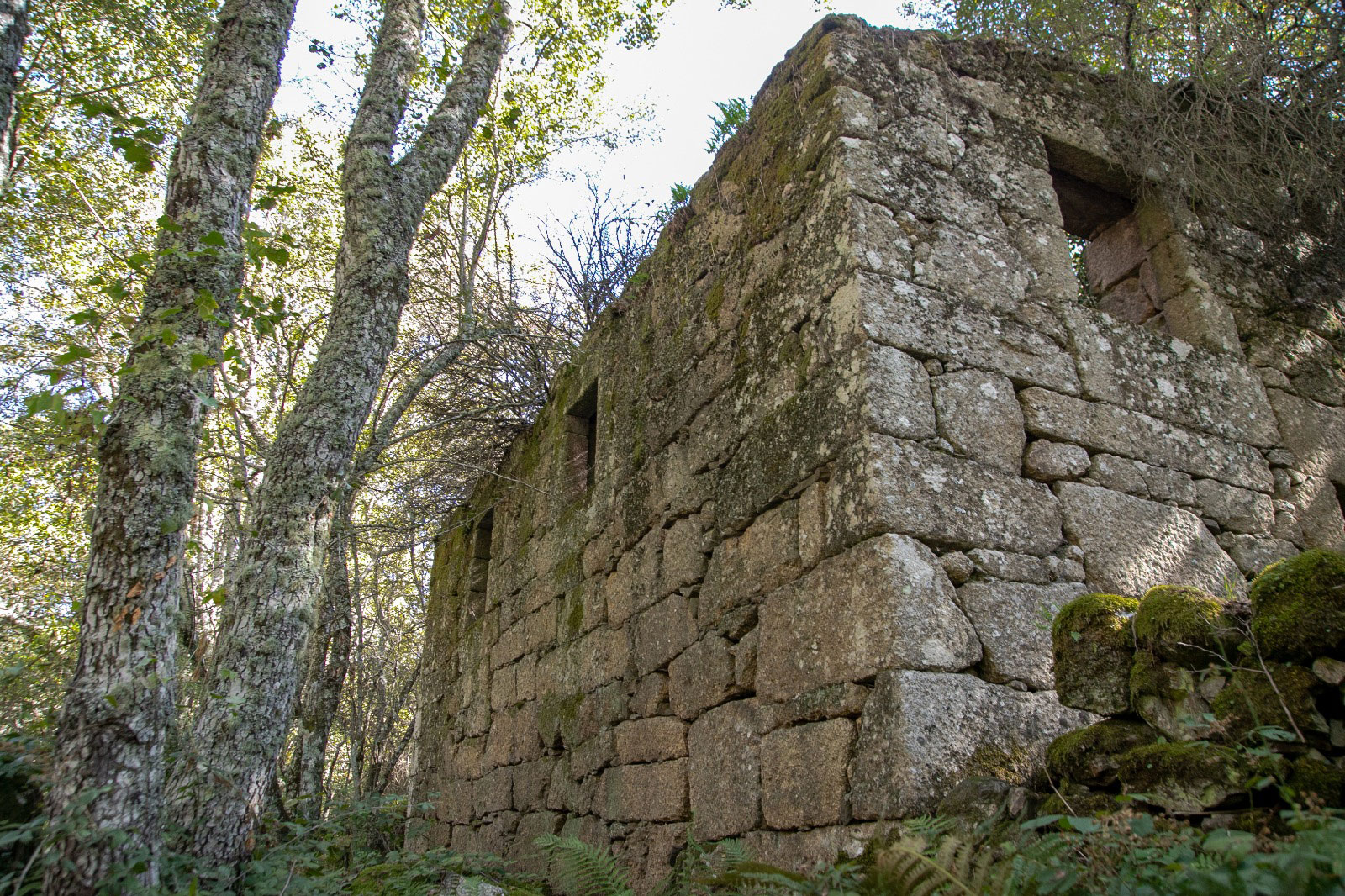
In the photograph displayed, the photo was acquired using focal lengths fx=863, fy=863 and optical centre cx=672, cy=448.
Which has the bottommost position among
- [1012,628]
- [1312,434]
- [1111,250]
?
[1012,628]

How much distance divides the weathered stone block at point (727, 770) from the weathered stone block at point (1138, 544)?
1.26 meters

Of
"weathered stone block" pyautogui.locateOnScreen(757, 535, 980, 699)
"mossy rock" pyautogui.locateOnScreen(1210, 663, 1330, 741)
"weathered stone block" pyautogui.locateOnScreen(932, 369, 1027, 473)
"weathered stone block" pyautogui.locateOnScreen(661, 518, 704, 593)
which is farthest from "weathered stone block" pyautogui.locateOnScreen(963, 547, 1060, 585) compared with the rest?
"weathered stone block" pyautogui.locateOnScreen(661, 518, 704, 593)

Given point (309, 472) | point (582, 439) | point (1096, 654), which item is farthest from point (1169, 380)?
point (309, 472)

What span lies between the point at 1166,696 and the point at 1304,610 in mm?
365

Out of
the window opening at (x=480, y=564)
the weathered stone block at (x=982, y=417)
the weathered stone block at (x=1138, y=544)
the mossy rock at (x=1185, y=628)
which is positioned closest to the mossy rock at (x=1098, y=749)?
the mossy rock at (x=1185, y=628)

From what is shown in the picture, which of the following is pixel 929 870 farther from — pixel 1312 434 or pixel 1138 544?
pixel 1312 434

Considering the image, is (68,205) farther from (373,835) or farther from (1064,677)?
(1064,677)

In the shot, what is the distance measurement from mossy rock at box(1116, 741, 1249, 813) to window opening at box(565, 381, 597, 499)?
13.0ft

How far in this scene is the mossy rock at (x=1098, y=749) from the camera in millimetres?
2021

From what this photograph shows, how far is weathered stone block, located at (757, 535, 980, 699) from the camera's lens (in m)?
2.47

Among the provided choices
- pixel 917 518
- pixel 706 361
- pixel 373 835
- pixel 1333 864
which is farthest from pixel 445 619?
pixel 1333 864

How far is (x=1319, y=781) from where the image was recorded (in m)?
1.59

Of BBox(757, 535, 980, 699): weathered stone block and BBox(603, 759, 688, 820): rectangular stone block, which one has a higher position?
BBox(757, 535, 980, 699): weathered stone block

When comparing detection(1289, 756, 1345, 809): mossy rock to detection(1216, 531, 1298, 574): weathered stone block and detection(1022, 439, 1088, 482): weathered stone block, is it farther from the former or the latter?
detection(1216, 531, 1298, 574): weathered stone block
